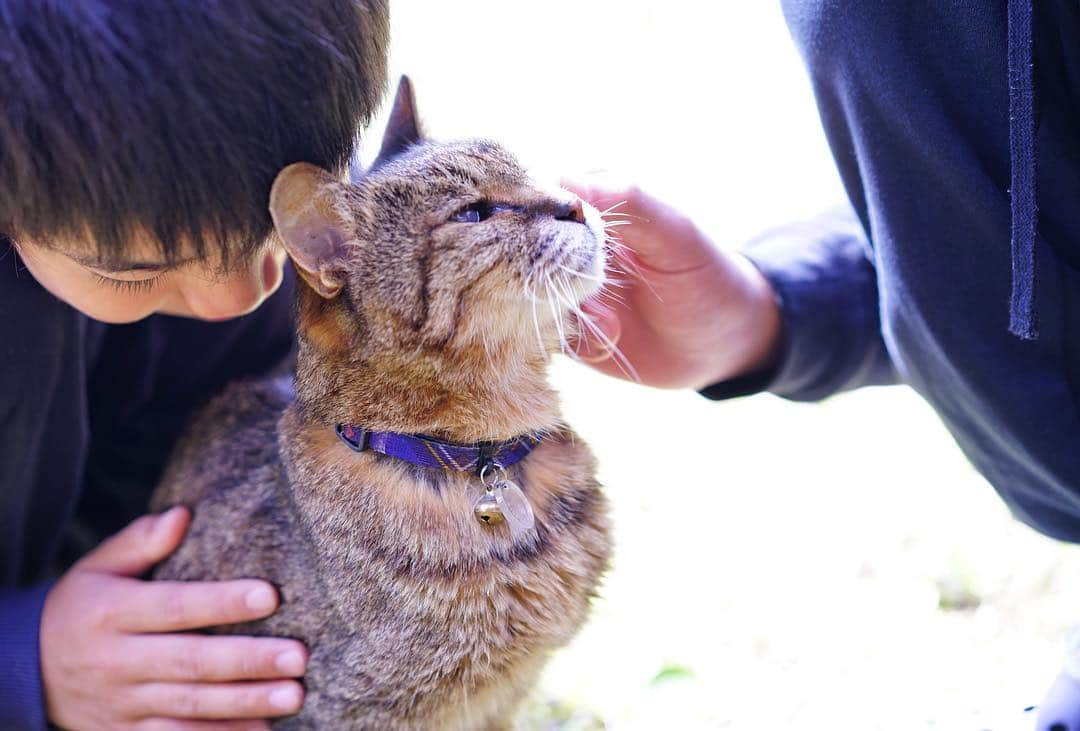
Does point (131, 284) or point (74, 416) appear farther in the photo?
point (74, 416)

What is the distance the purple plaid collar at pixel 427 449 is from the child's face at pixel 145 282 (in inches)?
10.0

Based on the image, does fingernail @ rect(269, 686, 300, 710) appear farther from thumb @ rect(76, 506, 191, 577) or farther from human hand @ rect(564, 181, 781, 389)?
human hand @ rect(564, 181, 781, 389)

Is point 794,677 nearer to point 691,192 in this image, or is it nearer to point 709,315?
point 709,315

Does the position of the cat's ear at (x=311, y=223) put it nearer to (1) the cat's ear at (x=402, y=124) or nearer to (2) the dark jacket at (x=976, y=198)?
(1) the cat's ear at (x=402, y=124)

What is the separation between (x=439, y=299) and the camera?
1281 millimetres

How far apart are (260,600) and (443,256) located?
609mm

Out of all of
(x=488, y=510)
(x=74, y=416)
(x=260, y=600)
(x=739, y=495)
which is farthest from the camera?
(x=739, y=495)

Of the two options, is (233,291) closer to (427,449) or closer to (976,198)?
(427,449)

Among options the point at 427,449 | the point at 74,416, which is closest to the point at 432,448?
the point at 427,449

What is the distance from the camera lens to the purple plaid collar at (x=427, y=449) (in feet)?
4.46

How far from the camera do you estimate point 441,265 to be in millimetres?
1284

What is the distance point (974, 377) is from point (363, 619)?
1003mm

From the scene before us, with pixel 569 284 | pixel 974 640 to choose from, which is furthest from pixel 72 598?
pixel 974 640

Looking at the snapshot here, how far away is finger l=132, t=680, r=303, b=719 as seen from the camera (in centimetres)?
142
